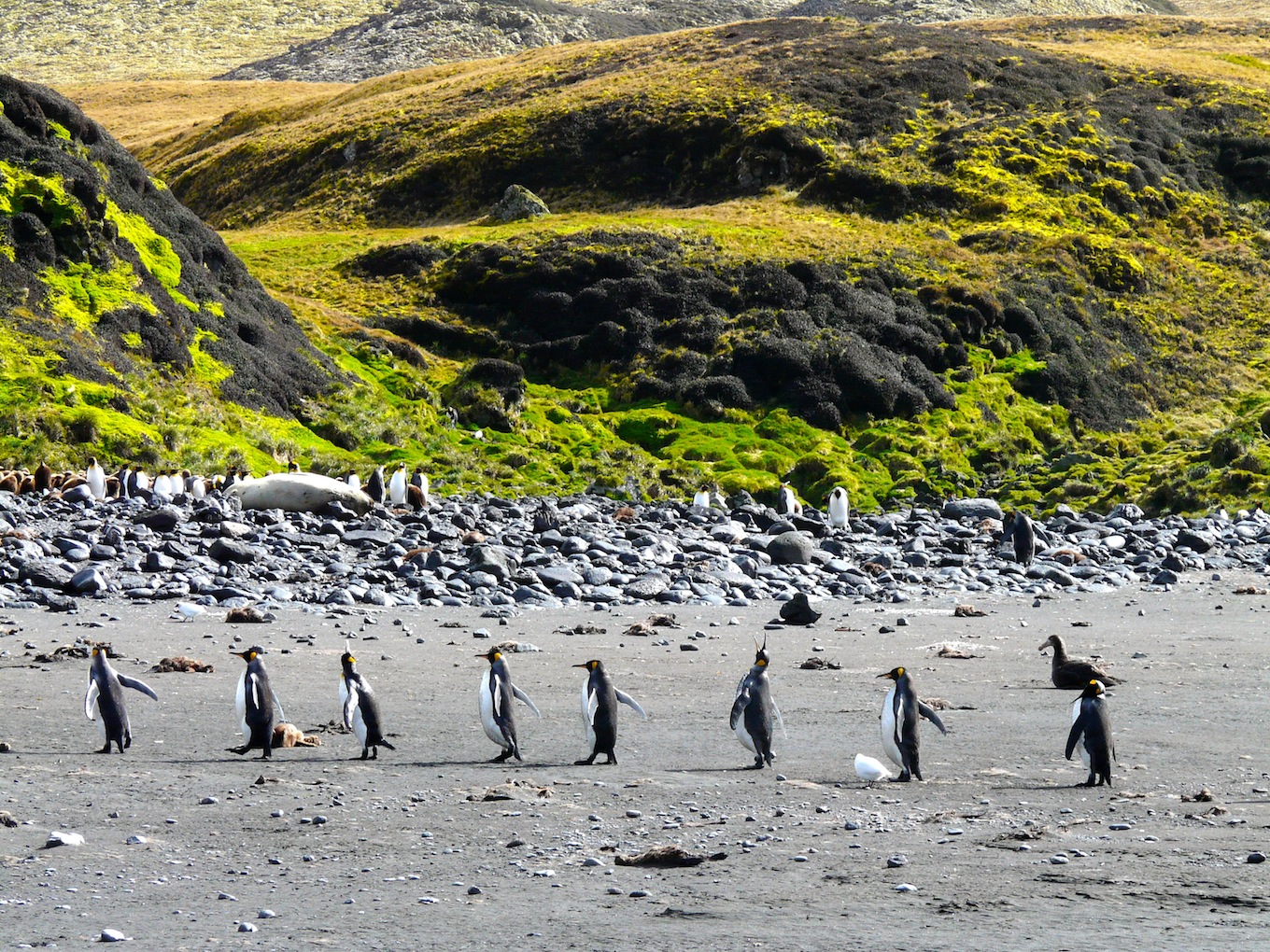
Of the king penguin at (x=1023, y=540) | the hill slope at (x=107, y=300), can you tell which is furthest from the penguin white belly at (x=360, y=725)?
the hill slope at (x=107, y=300)

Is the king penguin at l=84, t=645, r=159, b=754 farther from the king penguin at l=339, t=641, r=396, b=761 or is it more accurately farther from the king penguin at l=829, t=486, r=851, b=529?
the king penguin at l=829, t=486, r=851, b=529

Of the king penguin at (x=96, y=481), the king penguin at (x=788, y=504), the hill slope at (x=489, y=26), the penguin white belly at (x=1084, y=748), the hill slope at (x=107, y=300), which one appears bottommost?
the king penguin at (x=788, y=504)

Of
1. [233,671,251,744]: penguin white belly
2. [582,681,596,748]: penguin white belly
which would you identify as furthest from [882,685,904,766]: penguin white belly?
[233,671,251,744]: penguin white belly

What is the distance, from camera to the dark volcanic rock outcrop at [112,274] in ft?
89.1

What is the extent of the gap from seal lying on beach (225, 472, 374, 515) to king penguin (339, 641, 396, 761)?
1344 centimetres

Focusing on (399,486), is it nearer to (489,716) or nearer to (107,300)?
(107,300)

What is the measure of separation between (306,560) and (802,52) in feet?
158

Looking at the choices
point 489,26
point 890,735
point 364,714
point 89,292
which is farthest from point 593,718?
point 489,26

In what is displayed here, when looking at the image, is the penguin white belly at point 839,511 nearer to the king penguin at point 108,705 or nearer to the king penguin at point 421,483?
the king penguin at point 421,483

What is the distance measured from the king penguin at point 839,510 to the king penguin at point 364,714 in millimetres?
17817

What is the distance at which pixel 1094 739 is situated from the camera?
800cm

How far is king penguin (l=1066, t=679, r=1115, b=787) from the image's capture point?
792cm

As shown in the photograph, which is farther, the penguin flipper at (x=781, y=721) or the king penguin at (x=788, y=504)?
the king penguin at (x=788, y=504)

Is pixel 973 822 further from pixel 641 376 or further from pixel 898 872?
pixel 641 376
